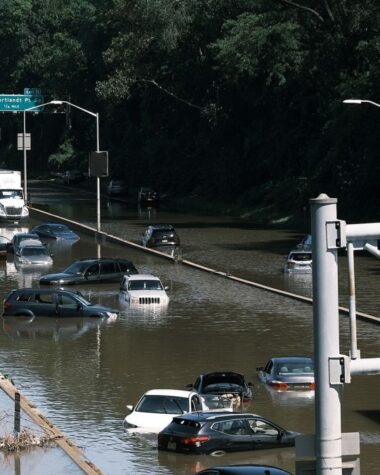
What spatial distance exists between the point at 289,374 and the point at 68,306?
53.6 feet

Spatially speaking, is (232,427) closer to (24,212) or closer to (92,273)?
(92,273)

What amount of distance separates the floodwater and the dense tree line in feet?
45.8

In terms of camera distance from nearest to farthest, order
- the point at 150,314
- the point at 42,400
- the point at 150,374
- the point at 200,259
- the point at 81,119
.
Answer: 1. the point at 42,400
2. the point at 150,374
3. the point at 150,314
4. the point at 200,259
5. the point at 81,119

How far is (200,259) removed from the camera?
67.0 m

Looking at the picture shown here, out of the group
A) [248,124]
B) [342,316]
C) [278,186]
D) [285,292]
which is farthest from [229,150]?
[342,316]

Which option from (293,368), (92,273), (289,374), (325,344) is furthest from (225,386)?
(92,273)

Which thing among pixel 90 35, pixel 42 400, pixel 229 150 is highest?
pixel 90 35

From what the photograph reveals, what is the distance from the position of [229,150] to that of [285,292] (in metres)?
53.6

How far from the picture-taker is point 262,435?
1072 inches

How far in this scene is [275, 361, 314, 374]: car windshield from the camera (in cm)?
3497

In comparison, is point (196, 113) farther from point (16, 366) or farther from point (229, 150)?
point (16, 366)

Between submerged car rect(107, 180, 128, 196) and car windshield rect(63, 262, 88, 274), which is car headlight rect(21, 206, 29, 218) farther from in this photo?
car windshield rect(63, 262, 88, 274)

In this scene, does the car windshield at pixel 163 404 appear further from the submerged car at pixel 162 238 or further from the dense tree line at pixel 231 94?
the dense tree line at pixel 231 94

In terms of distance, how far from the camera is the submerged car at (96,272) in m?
58.7
